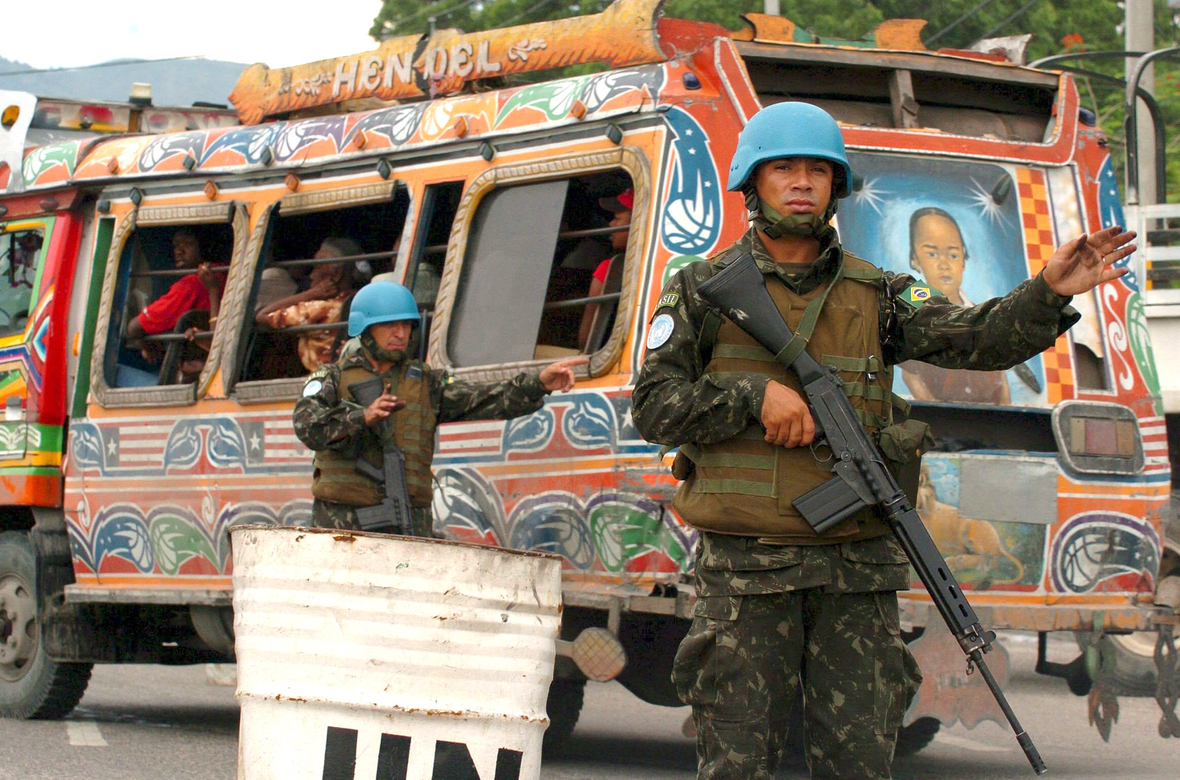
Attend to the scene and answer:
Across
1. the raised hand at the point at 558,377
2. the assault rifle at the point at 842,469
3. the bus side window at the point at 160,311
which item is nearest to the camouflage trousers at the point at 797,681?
the assault rifle at the point at 842,469

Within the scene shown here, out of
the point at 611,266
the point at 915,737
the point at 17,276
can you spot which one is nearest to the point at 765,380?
the point at 611,266

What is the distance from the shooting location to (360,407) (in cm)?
734

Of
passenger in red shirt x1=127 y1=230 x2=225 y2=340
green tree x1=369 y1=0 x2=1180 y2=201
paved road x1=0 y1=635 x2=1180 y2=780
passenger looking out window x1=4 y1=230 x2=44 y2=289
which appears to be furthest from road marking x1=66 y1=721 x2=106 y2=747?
green tree x1=369 y1=0 x2=1180 y2=201

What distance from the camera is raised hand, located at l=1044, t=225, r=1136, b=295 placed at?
4035 mm

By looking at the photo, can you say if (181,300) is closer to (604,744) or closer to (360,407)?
(360,407)

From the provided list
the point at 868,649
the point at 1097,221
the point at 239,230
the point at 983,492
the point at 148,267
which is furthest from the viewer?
the point at 148,267

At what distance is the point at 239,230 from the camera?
8.84m

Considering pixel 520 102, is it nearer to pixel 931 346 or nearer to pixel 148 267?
pixel 148 267

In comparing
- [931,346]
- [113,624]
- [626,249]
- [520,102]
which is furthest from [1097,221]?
[113,624]

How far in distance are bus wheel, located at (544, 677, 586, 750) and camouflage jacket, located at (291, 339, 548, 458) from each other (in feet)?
4.88

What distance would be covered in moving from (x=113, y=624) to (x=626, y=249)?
392 cm

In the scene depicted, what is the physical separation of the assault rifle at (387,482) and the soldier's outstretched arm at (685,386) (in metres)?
3.17

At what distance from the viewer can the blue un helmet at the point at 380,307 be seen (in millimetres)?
7484

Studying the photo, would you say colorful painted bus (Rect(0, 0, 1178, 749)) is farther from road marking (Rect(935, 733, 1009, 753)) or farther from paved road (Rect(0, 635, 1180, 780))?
road marking (Rect(935, 733, 1009, 753))
